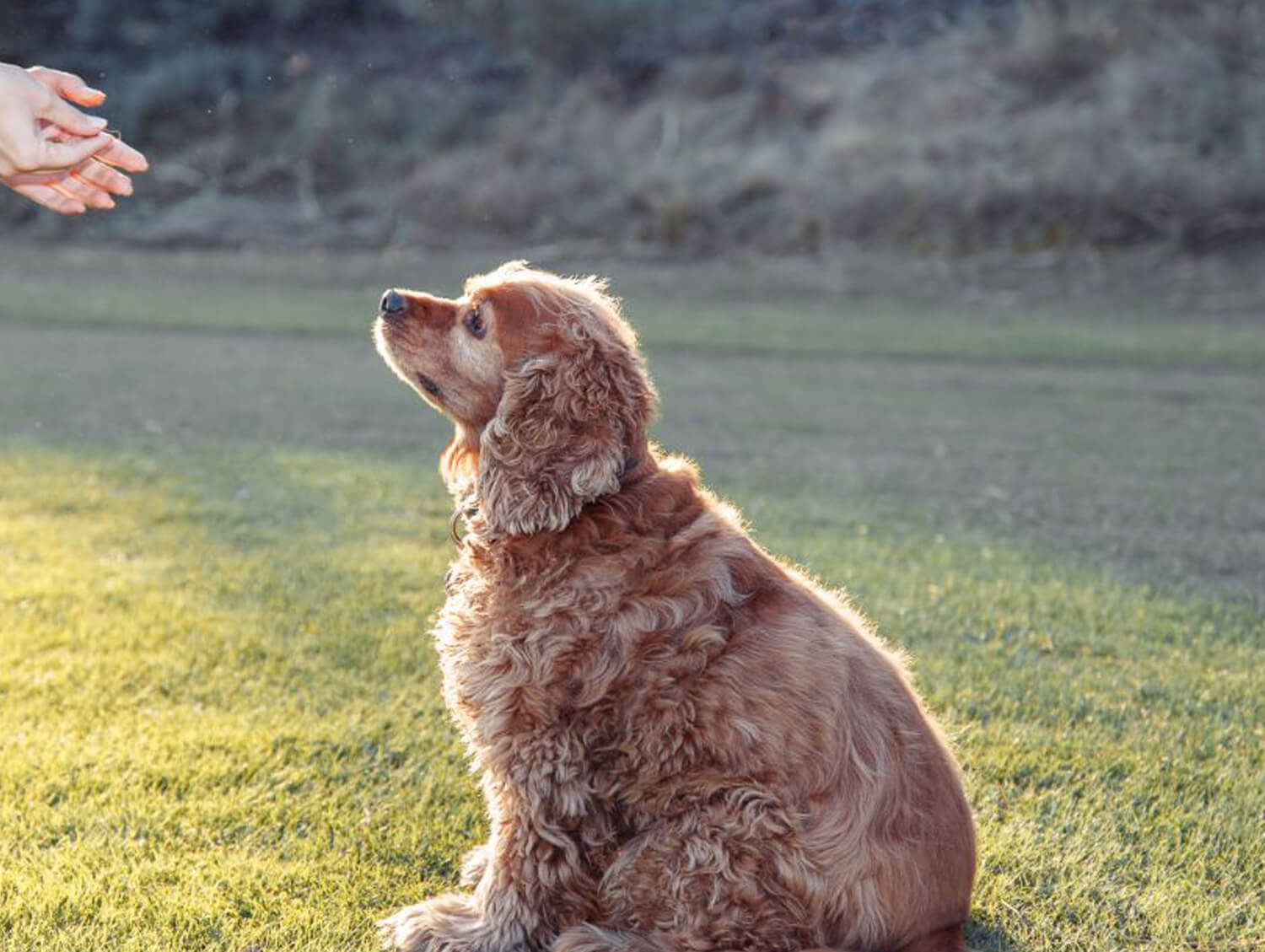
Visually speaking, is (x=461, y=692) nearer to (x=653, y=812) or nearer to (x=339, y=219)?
(x=653, y=812)

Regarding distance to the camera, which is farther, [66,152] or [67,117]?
[67,117]

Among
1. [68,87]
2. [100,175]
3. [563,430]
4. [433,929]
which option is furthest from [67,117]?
[433,929]

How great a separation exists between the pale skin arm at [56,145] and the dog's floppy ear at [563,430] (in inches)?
54.9

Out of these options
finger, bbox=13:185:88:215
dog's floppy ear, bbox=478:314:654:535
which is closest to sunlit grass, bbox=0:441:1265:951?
dog's floppy ear, bbox=478:314:654:535

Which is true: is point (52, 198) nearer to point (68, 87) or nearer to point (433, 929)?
point (68, 87)

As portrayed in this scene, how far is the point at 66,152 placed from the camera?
3.93m

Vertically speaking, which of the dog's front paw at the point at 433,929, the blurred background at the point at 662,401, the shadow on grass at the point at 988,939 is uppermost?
the blurred background at the point at 662,401

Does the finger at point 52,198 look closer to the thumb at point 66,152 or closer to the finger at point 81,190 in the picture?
the finger at point 81,190

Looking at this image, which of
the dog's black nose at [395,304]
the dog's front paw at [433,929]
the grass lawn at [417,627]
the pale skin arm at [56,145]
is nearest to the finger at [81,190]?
the pale skin arm at [56,145]

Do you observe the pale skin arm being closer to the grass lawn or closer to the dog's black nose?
the dog's black nose

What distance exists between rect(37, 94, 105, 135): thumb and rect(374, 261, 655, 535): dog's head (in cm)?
105

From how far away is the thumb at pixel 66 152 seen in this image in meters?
3.87

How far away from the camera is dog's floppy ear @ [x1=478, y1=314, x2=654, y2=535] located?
144 inches

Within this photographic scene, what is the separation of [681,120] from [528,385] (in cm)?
2892
